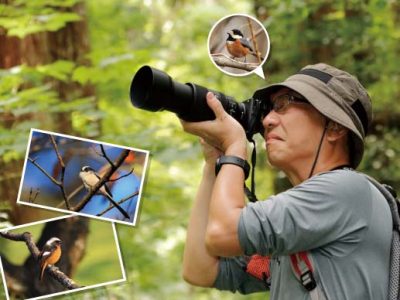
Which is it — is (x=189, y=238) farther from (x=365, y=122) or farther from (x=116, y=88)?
(x=116, y=88)

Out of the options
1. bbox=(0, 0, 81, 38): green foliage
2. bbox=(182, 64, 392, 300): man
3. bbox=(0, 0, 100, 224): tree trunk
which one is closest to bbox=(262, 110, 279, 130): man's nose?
bbox=(182, 64, 392, 300): man

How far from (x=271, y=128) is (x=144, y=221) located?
2.05 meters

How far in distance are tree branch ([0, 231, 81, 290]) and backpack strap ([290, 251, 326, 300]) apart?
0.54 metres

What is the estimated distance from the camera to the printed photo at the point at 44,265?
1.59 meters

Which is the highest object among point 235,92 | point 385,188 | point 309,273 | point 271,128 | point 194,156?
point 271,128

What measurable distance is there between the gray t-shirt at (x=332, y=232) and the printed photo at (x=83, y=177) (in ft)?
1.02

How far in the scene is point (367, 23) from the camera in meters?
4.64

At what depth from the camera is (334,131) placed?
5.63 ft

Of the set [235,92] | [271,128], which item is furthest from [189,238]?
[235,92]

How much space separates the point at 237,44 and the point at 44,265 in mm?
780

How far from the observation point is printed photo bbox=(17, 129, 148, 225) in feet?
5.28

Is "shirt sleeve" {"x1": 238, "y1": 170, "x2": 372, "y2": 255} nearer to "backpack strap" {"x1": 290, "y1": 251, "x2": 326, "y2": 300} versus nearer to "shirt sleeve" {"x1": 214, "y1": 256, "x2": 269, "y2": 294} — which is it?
"backpack strap" {"x1": 290, "y1": 251, "x2": 326, "y2": 300}

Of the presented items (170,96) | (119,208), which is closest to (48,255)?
(119,208)

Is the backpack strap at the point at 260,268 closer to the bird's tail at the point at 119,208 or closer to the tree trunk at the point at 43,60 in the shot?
the bird's tail at the point at 119,208
